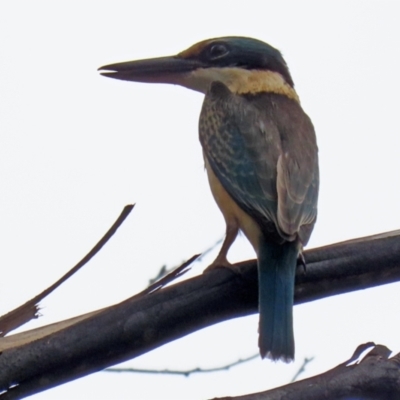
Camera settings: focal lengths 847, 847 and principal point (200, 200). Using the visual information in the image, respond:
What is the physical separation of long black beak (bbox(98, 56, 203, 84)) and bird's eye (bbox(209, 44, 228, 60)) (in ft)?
0.28

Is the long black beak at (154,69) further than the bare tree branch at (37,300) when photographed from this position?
Yes

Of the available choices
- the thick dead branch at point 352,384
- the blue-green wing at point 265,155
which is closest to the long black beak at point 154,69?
the blue-green wing at point 265,155

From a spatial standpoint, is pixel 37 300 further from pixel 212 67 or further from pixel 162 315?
pixel 212 67

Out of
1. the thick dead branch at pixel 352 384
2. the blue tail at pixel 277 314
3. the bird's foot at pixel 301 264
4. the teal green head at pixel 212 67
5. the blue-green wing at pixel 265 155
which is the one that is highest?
the teal green head at pixel 212 67

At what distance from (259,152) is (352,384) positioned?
6.24ft

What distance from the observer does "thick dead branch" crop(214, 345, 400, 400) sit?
1655mm

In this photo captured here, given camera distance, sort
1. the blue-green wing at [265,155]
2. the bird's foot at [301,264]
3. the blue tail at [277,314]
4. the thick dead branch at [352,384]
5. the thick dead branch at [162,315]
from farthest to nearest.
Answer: the blue-green wing at [265,155], the blue tail at [277,314], the bird's foot at [301,264], the thick dead branch at [162,315], the thick dead branch at [352,384]

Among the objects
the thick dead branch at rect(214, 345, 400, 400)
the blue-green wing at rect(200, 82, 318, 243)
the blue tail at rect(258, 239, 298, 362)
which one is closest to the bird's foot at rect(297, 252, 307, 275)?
the blue tail at rect(258, 239, 298, 362)

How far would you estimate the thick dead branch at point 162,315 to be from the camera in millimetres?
1848

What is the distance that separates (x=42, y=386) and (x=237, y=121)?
2.17 m

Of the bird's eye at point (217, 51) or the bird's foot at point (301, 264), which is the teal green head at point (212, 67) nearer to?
the bird's eye at point (217, 51)

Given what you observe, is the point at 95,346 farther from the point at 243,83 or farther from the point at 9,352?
the point at 243,83

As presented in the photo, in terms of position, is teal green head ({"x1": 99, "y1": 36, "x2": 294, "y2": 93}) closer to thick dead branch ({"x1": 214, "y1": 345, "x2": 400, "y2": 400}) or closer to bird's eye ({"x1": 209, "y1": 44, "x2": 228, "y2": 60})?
bird's eye ({"x1": 209, "y1": 44, "x2": 228, "y2": 60})

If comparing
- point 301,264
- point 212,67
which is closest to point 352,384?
point 301,264
